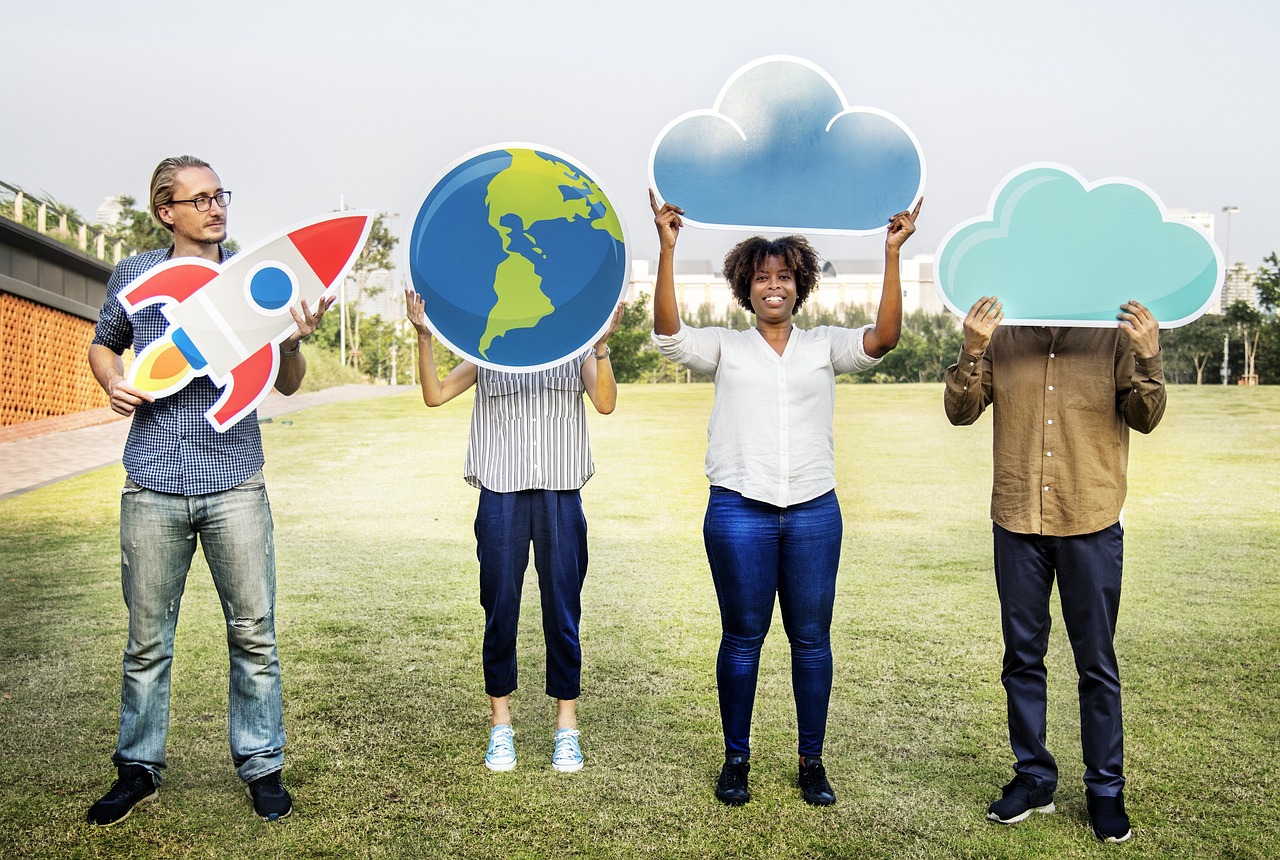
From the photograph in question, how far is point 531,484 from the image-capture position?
359 centimetres

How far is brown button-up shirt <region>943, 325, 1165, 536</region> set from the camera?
3.21 meters

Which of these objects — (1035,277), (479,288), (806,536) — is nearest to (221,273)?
(479,288)

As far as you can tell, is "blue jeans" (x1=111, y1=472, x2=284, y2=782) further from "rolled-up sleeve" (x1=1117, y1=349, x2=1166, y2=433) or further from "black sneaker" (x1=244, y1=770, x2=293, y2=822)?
"rolled-up sleeve" (x1=1117, y1=349, x2=1166, y2=433)

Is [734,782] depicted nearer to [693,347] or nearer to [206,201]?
[693,347]

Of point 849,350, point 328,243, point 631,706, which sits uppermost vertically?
point 328,243

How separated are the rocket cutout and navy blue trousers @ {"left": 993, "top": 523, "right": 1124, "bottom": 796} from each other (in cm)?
225

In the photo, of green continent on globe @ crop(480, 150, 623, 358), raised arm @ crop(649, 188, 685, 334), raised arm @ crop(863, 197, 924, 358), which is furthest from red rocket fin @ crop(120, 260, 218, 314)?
raised arm @ crop(863, 197, 924, 358)

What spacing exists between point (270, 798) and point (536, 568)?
1.05 metres

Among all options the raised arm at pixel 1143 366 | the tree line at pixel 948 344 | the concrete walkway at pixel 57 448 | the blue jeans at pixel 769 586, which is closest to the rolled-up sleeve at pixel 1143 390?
the raised arm at pixel 1143 366

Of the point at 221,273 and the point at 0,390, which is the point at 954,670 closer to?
the point at 221,273

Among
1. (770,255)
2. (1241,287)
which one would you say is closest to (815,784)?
(770,255)

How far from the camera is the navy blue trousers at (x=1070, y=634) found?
10.6 ft

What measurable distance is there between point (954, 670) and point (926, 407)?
1968 centimetres

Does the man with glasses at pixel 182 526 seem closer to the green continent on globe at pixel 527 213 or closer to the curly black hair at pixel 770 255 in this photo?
the green continent on globe at pixel 527 213
